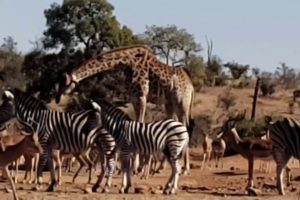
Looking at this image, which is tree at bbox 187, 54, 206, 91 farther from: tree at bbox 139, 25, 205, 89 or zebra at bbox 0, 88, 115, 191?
zebra at bbox 0, 88, 115, 191

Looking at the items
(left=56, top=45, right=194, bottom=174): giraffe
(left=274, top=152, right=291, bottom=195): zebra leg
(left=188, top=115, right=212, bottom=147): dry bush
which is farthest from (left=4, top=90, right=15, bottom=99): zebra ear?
(left=188, top=115, right=212, bottom=147): dry bush

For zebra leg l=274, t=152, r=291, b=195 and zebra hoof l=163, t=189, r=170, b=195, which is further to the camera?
zebra leg l=274, t=152, r=291, b=195

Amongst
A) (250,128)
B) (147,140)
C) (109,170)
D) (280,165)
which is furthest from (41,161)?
(250,128)

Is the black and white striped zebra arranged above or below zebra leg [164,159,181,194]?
above

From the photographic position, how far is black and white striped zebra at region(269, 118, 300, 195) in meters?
19.0

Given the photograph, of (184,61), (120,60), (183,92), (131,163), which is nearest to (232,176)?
(183,92)

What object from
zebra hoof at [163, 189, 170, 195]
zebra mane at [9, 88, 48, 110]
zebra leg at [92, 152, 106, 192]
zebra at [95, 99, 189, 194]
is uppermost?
zebra mane at [9, 88, 48, 110]

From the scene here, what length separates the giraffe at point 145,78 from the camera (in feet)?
78.4

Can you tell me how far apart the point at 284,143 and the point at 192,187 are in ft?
8.08

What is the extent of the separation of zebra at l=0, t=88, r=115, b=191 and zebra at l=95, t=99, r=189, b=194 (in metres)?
0.26

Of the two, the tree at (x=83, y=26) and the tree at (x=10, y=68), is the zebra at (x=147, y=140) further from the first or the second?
the tree at (x=10, y=68)

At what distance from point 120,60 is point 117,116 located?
16.0 feet

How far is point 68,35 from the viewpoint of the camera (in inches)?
1540

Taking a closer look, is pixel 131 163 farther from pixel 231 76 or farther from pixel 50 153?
A: pixel 231 76
